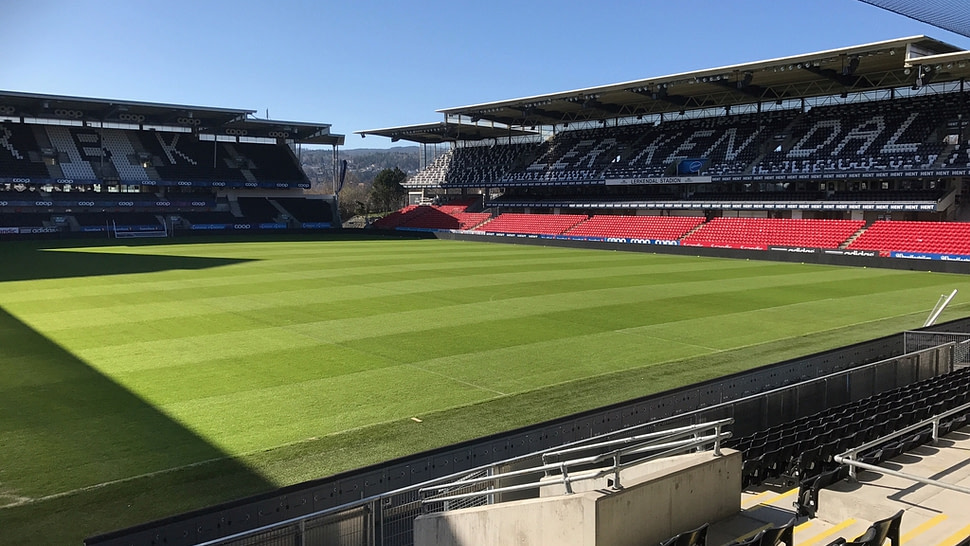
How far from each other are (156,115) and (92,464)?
6395 cm

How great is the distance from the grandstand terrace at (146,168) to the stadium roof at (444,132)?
6066 millimetres

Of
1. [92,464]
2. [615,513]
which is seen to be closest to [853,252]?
[615,513]

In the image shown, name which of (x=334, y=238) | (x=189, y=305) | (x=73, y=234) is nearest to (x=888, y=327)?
(x=189, y=305)

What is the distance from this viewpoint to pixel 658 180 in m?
57.6

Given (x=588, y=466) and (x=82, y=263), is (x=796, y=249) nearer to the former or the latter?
(x=588, y=466)

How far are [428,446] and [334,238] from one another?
5325cm

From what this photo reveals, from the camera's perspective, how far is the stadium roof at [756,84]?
4066 centimetres

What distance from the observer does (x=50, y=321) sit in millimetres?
20312

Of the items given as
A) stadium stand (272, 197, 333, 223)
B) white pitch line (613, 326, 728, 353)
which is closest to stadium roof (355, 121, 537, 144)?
stadium stand (272, 197, 333, 223)

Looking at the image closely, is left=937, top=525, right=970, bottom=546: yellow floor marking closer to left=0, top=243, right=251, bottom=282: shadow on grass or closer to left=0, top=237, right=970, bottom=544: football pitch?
left=0, top=237, right=970, bottom=544: football pitch

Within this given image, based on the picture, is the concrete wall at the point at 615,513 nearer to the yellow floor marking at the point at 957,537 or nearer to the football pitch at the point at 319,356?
the yellow floor marking at the point at 957,537

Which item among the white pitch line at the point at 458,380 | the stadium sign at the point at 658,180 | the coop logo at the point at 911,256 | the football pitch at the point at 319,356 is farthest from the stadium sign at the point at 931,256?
the white pitch line at the point at 458,380

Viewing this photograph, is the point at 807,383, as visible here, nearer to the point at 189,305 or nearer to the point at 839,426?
the point at 839,426

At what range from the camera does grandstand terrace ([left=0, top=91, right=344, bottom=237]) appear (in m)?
59.9
